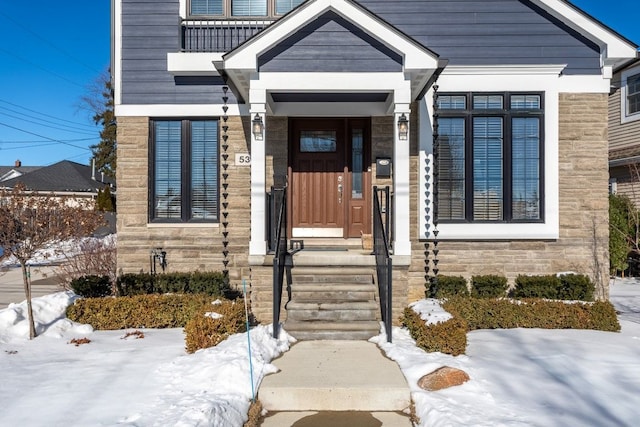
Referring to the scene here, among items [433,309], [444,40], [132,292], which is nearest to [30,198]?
[132,292]

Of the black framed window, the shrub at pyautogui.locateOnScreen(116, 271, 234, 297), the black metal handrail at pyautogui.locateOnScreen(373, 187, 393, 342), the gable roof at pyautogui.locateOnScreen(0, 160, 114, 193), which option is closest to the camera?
the black metal handrail at pyautogui.locateOnScreen(373, 187, 393, 342)

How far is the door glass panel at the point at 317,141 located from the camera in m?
8.54

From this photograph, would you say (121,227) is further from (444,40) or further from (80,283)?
(444,40)

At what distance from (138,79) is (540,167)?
7.29 meters

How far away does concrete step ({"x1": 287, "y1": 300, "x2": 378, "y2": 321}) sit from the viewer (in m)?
6.01

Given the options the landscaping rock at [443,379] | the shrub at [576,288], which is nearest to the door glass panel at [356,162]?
the shrub at [576,288]

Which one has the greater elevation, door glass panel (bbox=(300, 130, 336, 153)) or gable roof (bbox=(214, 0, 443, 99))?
gable roof (bbox=(214, 0, 443, 99))

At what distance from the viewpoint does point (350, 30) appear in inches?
256

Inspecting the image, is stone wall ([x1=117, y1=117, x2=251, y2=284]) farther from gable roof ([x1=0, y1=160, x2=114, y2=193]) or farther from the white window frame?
gable roof ([x1=0, y1=160, x2=114, y2=193])

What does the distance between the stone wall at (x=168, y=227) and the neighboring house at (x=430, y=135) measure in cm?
2

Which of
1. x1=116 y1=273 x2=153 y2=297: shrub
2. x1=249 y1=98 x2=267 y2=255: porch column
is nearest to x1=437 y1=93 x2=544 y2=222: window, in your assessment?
x1=249 y1=98 x2=267 y2=255: porch column

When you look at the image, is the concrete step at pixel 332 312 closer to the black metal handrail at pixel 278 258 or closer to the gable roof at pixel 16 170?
the black metal handrail at pixel 278 258

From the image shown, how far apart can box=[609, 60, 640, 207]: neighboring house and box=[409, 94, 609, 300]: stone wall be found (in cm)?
616

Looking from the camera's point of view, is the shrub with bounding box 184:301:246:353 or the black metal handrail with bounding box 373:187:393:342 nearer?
the shrub with bounding box 184:301:246:353
